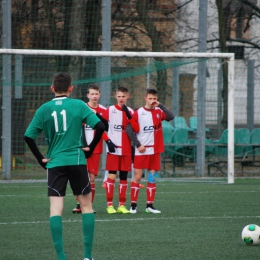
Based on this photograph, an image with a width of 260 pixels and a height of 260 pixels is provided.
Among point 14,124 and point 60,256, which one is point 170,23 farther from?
point 60,256

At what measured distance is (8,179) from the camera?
13969 mm

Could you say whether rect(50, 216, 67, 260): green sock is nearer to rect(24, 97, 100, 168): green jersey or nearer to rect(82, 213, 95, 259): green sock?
rect(82, 213, 95, 259): green sock

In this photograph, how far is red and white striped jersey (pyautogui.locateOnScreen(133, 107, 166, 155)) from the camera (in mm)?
9234

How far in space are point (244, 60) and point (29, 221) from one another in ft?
36.7

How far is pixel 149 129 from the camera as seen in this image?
367 inches

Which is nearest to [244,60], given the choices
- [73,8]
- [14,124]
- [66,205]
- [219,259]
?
[73,8]

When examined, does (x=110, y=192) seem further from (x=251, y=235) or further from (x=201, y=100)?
(x=201, y=100)

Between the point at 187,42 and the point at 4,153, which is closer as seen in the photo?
the point at 4,153

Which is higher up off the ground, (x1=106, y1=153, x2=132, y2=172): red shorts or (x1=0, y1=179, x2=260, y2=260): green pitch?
(x1=106, y1=153, x2=132, y2=172): red shorts

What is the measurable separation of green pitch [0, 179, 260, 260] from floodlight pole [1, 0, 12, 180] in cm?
205

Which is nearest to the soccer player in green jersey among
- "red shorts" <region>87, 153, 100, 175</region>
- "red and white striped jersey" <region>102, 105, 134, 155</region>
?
"red shorts" <region>87, 153, 100, 175</region>

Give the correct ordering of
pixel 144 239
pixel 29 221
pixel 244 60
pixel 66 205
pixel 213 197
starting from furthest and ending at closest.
Answer: pixel 244 60 → pixel 213 197 → pixel 66 205 → pixel 29 221 → pixel 144 239

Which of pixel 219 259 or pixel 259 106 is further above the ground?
pixel 259 106

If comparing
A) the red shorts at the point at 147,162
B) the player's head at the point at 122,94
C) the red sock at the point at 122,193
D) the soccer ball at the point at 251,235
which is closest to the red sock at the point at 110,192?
the red sock at the point at 122,193
